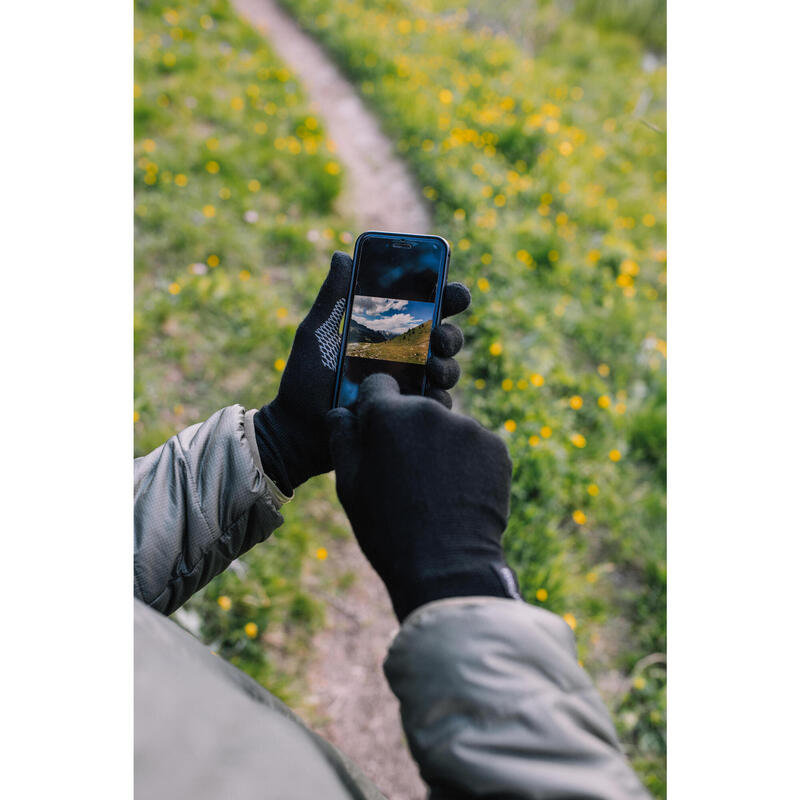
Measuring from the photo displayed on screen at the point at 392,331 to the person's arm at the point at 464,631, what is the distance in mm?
302

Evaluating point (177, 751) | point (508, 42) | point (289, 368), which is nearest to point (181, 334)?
point (289, 368)

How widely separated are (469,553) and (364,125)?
3763 millimetres

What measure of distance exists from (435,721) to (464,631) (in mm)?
121

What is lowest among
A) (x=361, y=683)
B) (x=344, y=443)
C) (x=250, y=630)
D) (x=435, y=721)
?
(x=361, y=683)

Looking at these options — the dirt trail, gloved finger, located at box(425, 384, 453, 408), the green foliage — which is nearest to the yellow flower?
the green foliage

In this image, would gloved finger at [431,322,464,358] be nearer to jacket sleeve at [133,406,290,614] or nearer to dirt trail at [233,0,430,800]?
jacket sleeve at [133,406,290,614]

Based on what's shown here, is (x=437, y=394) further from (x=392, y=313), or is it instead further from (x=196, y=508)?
(x=196, y=508)

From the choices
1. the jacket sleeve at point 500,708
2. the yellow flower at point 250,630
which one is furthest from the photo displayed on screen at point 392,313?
the yellow flower at point 250,630

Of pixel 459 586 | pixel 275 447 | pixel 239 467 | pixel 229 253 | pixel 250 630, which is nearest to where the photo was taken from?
pixel 459 586

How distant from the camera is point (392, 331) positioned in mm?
1466

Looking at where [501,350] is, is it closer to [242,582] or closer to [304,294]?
[304,294]

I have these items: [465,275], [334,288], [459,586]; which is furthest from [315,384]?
[465,275]

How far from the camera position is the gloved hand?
1409 mm

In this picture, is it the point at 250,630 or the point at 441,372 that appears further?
the point at 250,630
